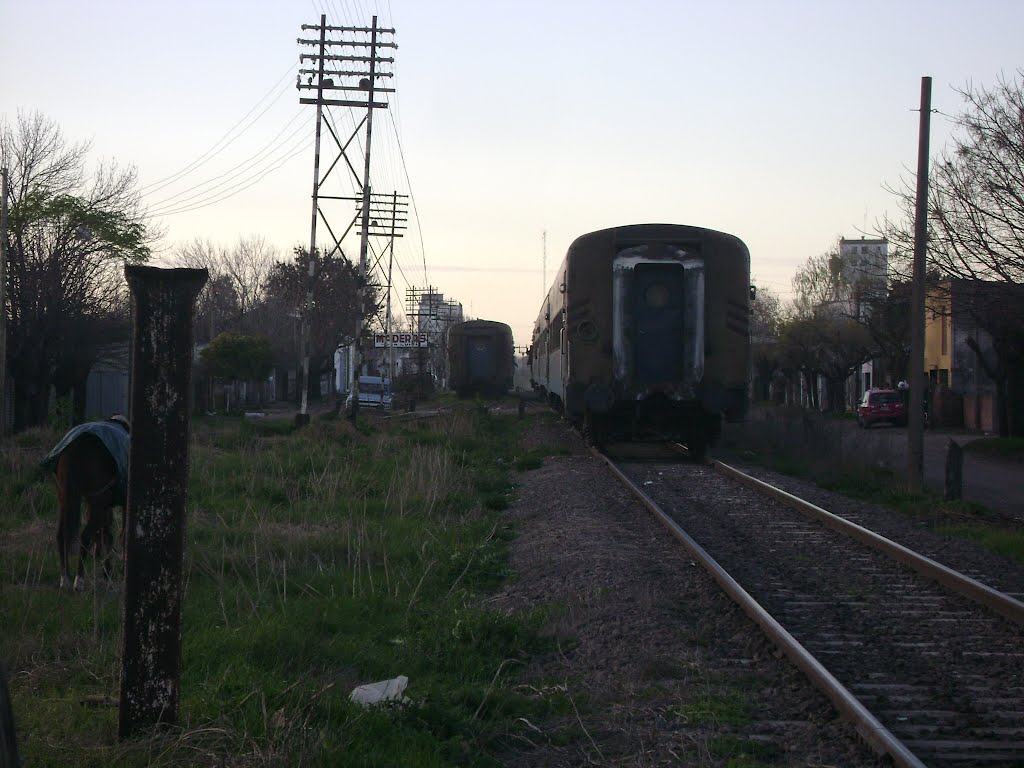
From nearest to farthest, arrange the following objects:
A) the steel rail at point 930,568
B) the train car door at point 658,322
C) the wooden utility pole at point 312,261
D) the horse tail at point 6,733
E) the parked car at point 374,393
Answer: the horse tail at point 6,733 < the steel rail at point 930,568 < the train car door at point 658,322 < the wooden utility pole at point 312,261 < the parked car at point 374,393

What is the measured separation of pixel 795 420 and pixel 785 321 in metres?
32.8

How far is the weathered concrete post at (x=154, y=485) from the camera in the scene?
14.7 feet

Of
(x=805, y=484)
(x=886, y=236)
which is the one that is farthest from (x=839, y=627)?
(x=886, y=236)

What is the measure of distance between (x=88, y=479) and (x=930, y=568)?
21.5 ft

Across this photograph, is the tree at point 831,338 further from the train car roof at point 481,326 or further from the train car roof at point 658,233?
the train car roof at point 658,233

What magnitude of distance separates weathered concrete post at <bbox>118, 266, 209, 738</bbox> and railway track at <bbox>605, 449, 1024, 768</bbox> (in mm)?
3060

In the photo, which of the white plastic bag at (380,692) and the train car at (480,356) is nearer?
the white plastic bag at (380,692)

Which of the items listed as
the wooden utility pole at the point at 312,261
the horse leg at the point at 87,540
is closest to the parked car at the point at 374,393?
the wooden utility pole at the point at 312,261

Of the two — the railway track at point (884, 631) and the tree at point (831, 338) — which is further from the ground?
the tree at point (831, 338)

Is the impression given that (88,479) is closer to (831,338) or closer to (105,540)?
(105,540)

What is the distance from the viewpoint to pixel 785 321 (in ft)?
181

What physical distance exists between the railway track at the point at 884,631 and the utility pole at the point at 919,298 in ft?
15.4

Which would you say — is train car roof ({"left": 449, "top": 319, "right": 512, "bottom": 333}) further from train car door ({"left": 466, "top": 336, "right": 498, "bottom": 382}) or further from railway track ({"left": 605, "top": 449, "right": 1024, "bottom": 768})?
railway track ({"left": 605, "top": 449, "right": 1024, "bottom": 768})

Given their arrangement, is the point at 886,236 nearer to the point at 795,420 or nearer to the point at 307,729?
the point at 795,420
